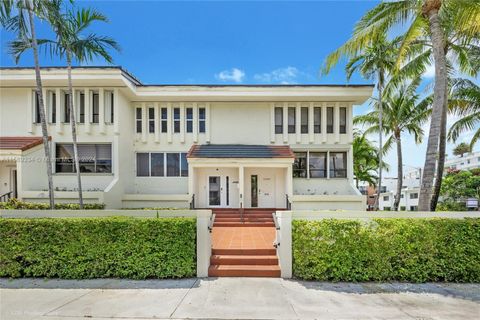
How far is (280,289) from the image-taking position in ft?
20.5

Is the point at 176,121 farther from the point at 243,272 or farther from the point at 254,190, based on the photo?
the point at 243,272

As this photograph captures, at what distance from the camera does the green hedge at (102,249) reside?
6832 millimetres

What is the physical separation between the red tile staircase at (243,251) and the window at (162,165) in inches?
181

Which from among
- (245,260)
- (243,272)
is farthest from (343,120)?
(243,272)

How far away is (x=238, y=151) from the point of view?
1491 centimetres

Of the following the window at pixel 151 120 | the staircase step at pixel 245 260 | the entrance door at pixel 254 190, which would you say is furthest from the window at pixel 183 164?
the staircase step at pixel 245 260

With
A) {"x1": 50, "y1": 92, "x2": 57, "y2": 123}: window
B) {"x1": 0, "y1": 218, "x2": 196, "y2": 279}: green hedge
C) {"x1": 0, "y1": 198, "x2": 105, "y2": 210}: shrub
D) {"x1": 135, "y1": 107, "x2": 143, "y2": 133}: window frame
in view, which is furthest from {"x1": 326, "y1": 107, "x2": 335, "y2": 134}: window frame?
{"x1": 50, "y1": 92, "x2": 57, "y2": 123}: window

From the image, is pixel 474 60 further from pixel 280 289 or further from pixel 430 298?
pixel 280 289

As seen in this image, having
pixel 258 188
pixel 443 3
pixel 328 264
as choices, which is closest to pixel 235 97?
pixel 258 188

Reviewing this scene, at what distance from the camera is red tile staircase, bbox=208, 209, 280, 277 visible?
23.2 feet

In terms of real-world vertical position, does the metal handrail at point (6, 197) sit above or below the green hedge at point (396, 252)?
above

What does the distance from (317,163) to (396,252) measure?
9.54 m

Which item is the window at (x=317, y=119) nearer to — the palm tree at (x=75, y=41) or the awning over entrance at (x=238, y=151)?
the awning over entrance at (x=238, y=151)

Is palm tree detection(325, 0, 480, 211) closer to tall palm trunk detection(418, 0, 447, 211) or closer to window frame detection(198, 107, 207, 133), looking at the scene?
tall palm trunk detection(418, 0, 447, 211)
